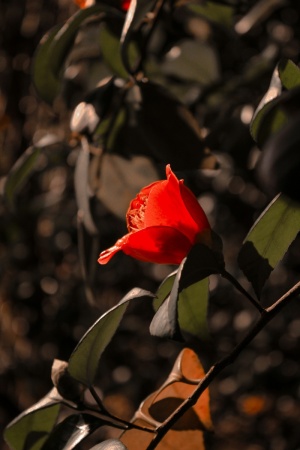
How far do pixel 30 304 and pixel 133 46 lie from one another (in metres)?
1.25

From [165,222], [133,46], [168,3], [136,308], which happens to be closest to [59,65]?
[133,46]

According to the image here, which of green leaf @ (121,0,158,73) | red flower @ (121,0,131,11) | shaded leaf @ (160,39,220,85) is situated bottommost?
shaded leaf @ (160,39,220,85)

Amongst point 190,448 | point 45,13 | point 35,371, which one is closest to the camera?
point 190,448

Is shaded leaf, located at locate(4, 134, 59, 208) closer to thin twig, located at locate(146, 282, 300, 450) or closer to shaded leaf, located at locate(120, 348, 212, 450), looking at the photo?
shaded leaf, located at locate(120, 348, 212, 450)

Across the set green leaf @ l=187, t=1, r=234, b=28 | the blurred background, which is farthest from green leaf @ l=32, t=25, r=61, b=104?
the blurred background

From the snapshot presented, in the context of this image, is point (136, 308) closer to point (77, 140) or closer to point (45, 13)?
point (45, 13)

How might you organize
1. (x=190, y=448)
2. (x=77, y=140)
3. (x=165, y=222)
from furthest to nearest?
1. (x=77, y=140)
2. (x=190, y=448)
3. (x=165, y=222)

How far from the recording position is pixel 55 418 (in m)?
0.87

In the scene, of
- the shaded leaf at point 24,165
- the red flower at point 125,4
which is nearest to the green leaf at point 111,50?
the red flower at point 125,4

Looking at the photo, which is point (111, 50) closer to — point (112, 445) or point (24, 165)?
point (24, 165)

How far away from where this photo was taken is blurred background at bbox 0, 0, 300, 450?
191cm

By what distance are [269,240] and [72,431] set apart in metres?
0.26

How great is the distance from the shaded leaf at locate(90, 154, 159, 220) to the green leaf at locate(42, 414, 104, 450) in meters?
0.40

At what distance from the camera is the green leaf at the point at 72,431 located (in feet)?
2.56
